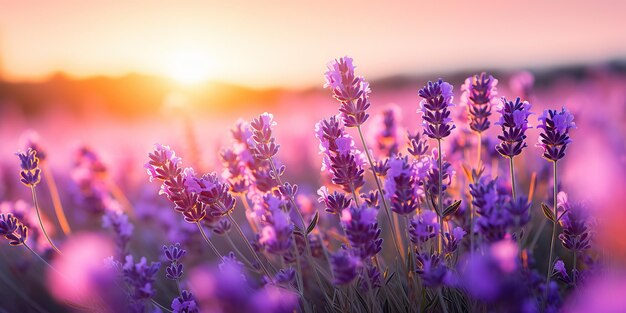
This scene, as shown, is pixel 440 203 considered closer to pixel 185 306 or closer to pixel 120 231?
pixel 185 306

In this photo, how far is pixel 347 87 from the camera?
6.09 feet

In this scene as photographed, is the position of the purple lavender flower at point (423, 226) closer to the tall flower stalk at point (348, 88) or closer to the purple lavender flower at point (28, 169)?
the tall flower stalk at point (348, 88)

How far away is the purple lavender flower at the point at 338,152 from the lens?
179cm

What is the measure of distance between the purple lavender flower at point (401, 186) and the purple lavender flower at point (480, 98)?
0.45 m

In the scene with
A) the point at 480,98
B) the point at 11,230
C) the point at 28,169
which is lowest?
the point at 11,230

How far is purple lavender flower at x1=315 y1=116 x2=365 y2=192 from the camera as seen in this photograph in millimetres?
1794

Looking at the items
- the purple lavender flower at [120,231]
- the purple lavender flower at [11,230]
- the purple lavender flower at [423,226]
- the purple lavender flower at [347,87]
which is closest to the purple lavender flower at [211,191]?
the purple lavender flower at [347,87]

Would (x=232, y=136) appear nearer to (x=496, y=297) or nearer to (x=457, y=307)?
(x=457, y=307)

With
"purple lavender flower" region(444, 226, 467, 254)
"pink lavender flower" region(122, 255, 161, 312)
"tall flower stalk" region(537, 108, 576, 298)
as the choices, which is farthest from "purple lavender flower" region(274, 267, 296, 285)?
"tall flower stalk" region(537, 108, 576, 298)

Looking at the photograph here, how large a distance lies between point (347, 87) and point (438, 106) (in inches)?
12.7

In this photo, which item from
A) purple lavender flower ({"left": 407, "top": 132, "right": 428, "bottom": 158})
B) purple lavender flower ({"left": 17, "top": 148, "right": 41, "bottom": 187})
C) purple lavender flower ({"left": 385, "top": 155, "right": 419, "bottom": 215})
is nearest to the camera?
purple lavender flower ({"left": 385, "top": 155, "right": 419, "bottom": 215})

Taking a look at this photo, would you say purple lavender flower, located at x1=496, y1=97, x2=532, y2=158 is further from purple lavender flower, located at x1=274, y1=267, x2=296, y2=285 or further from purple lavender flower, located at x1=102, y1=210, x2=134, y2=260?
purple lavender flower, located at x1=102, y1=210, x2=134, y2=260

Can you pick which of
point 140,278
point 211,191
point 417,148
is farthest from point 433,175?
point 140,278

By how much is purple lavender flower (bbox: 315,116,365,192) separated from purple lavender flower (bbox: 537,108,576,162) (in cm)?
62
